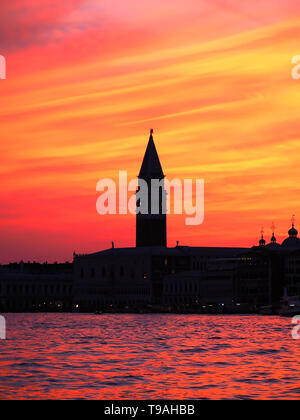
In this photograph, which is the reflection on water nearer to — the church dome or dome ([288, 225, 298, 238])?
the church dome

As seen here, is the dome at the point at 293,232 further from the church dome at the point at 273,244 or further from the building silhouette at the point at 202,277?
the church dome at the point at 273,244

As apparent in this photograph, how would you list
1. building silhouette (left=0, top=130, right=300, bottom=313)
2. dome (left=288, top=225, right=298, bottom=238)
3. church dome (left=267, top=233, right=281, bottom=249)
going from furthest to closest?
dome (left=288, top=225, right=298, bottom=238) < church dome (left=267, top=233, right=281, bottom=249) < building silhouette (left=0, top=130, right=300, bottom=313)

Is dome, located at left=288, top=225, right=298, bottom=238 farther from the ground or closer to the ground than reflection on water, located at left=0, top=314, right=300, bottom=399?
farther from the ground

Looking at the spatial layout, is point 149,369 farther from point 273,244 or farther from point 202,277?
point 273,244

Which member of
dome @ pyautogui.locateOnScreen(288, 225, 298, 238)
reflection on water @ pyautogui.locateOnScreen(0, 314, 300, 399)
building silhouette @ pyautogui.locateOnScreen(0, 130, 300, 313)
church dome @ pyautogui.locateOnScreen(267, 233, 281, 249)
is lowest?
reflection on water @ pyautogui.locateOnScreen(0, 314, 300, 399)

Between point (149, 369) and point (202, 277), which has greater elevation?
point (202, 277)

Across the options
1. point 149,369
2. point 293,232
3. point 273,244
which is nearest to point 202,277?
point 273,244

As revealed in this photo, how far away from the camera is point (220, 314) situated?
162875 millimetres

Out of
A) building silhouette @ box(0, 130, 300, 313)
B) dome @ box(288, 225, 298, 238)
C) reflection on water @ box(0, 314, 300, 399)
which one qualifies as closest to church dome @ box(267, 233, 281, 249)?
building silhouette @ box(0, 130, 300, 313)

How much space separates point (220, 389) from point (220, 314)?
130 metres

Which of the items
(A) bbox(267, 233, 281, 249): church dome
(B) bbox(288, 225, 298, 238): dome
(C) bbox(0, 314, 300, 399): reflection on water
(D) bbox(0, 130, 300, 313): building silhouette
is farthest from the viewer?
(B) bbox(288, 225, 298, 238): dome

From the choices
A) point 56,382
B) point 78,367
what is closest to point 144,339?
point 78,367
